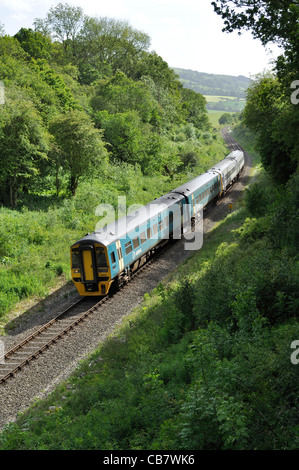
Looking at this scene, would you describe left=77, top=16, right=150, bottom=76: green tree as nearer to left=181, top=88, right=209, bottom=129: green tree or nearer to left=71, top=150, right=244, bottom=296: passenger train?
left=181, top=88, right=209, bottom=129: green tree

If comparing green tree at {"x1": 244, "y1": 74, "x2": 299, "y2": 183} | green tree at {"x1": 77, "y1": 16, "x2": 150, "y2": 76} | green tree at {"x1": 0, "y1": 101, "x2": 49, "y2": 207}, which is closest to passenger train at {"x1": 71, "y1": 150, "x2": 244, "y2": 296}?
green tree at {"x1": 244, "y1": 74, "x2": 299, "y2": 183}

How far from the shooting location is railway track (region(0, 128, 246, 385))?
517 inches

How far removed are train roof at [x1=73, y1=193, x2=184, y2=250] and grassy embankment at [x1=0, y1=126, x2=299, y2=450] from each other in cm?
357

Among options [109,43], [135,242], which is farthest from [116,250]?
[109,43]

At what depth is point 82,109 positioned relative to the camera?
41.9 meters

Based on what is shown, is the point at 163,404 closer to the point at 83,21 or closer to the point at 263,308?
the point at 263,308

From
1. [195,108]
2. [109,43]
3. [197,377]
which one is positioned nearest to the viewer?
[197,377]

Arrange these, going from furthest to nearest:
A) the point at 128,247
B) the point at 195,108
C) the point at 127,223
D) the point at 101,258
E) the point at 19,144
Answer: the point at 195,108 → the point at 19,144 → the point at 127,223 → the point at 128,247 → the point at 101,258

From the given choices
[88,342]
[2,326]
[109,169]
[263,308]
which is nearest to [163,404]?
[263,308]

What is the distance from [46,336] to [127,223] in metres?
6.72

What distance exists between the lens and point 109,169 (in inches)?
1422

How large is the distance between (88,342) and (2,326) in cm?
395

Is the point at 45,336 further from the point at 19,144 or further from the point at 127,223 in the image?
the point at 19,144
